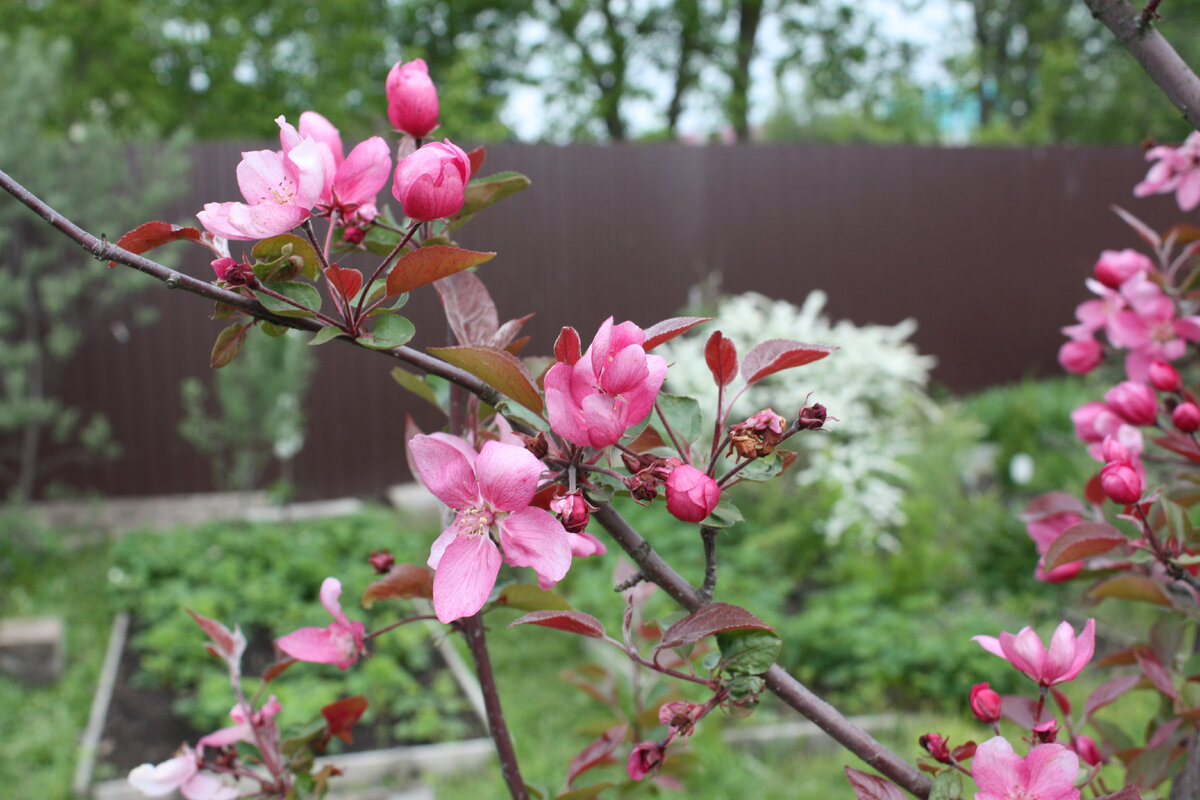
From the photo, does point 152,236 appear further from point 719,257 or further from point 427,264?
point 719,257

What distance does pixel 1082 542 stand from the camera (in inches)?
25.9

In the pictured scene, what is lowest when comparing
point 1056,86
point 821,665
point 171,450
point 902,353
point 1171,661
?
point 171,450

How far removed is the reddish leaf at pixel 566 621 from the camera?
478 mm

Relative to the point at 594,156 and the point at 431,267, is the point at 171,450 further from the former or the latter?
the point at 431,267

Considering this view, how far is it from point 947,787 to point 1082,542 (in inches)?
9.5

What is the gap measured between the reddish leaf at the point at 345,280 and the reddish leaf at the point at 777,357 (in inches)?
9.3

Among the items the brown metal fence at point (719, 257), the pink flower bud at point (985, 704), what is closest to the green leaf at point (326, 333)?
the pink flower bud at point (985, 704)

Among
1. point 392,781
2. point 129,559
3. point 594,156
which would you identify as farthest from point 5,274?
Answer: point 594,156

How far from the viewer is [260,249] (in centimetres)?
49

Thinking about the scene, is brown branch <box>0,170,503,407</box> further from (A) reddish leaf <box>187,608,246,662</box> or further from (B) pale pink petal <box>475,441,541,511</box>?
(A) reddish leaf <box>187,608,246,662</box>

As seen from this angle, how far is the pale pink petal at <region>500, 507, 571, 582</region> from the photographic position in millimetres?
470

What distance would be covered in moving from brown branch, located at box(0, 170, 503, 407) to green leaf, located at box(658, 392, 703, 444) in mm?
106

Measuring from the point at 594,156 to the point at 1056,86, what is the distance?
727cm

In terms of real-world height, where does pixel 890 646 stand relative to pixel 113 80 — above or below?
below
